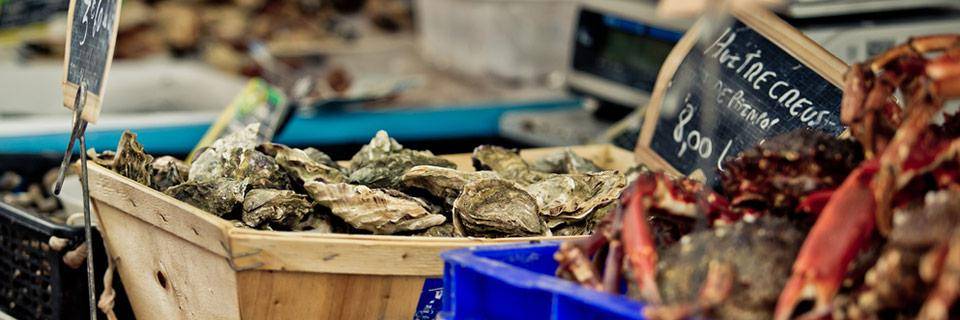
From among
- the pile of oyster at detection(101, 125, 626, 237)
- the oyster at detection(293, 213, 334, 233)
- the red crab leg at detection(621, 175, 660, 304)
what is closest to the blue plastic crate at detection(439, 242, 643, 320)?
the red crab leg at detection(621, 175, 660, 304)

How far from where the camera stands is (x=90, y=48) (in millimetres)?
1862

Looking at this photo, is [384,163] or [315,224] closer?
[315,224]

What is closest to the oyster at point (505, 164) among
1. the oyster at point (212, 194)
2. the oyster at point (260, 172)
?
the oyster at point (260, 172)

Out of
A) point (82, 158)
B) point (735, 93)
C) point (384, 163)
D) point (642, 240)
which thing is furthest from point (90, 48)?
point (735, 93)

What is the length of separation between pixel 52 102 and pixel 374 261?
2687 mm

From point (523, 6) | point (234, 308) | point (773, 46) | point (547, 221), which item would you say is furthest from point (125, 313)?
point (523, 6)

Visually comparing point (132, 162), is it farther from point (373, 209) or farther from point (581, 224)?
point (581, 224)

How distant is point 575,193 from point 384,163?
36 centimetres

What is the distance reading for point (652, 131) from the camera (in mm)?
2270

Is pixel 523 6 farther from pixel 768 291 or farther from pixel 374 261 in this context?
pixel 768 291

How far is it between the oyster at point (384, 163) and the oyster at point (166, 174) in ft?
1.04

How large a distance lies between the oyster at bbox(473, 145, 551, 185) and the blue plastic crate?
0.52 m

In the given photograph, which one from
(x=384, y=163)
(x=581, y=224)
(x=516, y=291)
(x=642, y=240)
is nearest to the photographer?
(x=642, y=240)

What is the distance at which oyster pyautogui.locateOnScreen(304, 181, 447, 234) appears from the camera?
1.76 metres
